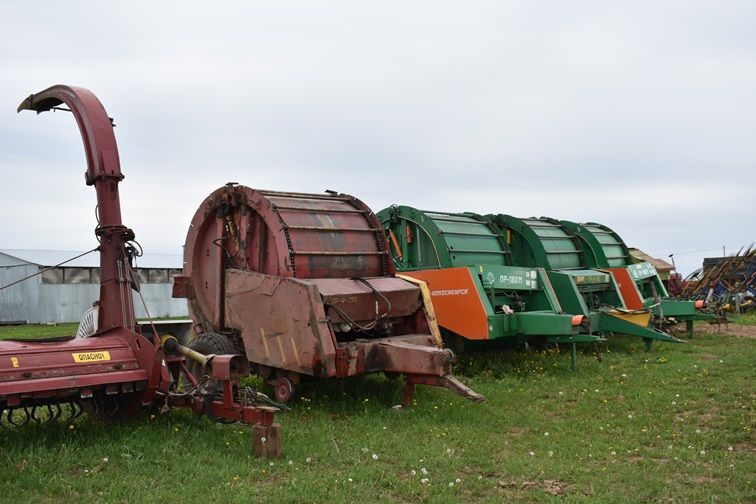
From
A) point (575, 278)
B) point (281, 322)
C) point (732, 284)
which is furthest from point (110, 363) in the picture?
point (732, 284)

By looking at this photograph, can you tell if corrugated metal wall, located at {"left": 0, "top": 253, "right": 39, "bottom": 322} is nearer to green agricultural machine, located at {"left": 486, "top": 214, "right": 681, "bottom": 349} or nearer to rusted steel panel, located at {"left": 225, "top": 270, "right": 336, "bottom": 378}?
green agricultural machine, located at {"left": 486, "top": 214, "right": 681, "bottom": 349}

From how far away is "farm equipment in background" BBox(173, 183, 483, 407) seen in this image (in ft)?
24.7

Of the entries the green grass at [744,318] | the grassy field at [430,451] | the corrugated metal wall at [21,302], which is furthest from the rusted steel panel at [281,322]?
the corrugated metal wall at [21,302]

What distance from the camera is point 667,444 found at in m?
6.42

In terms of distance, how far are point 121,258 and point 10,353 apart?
1470 mm

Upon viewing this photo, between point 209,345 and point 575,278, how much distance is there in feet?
A: 20.1

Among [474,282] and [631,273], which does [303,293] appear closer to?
[474,282]

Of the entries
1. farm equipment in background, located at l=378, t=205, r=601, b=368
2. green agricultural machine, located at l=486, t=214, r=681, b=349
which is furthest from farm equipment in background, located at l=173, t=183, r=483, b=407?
green agricultural machine, located at l=486, t=214, r=681, b=349

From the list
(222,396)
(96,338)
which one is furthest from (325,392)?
(96,338)

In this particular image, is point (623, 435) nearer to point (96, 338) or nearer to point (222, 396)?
point (222, 396)

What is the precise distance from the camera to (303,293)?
7.56m

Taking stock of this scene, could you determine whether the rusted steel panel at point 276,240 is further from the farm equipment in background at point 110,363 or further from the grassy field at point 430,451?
the farm equipment in background at point 110,363

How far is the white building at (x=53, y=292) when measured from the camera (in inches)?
1040

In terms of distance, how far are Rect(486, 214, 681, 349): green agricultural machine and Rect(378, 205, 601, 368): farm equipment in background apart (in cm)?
46
